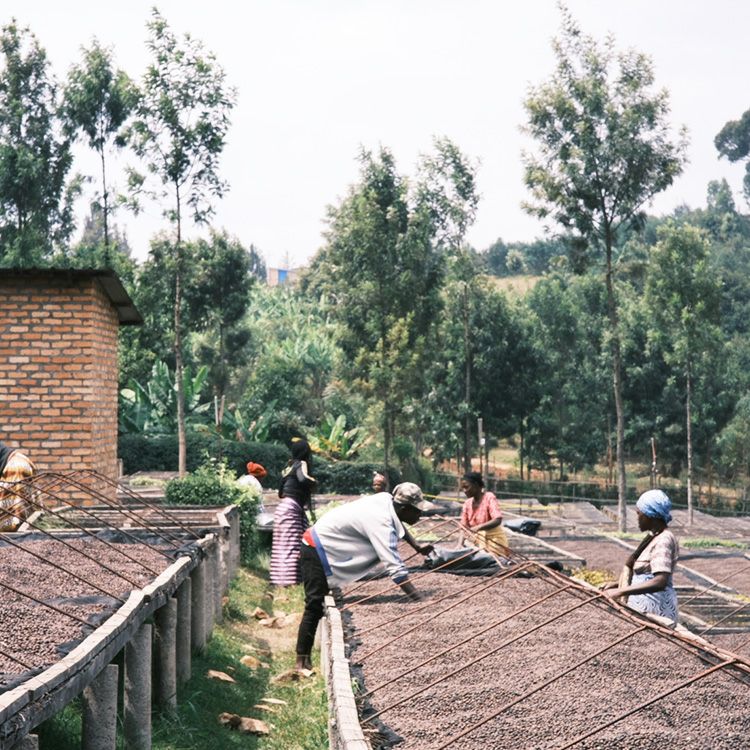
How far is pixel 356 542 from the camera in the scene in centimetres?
713

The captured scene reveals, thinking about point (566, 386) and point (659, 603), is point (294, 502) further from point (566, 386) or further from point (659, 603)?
A: point (566, 386)

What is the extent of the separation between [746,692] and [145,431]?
25.8 meters

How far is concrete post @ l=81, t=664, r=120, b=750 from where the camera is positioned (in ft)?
16.0

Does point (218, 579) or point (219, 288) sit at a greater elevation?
point (219, 288)

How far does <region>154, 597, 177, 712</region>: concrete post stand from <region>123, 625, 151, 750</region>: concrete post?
84cm

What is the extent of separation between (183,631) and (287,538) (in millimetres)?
3192

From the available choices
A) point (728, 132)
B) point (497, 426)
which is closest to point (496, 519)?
point (497, 426)

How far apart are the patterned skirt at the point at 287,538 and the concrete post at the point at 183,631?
9.00ft

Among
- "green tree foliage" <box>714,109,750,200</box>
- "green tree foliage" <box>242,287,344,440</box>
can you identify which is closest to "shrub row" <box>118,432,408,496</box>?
"green tree foliage" <box>242,287,344,440</box>

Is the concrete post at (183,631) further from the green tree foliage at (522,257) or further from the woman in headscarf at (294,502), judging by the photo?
the green tree foliage at (522,257)

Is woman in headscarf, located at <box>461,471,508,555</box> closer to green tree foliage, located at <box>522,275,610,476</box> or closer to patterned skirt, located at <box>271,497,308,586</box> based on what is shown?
patterned skirt, located at <box>271,497,308,586</box>

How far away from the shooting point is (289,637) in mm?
9805

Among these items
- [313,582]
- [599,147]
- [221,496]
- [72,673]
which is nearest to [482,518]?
[313,582]

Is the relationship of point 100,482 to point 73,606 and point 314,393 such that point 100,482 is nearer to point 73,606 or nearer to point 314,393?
point 73,606
